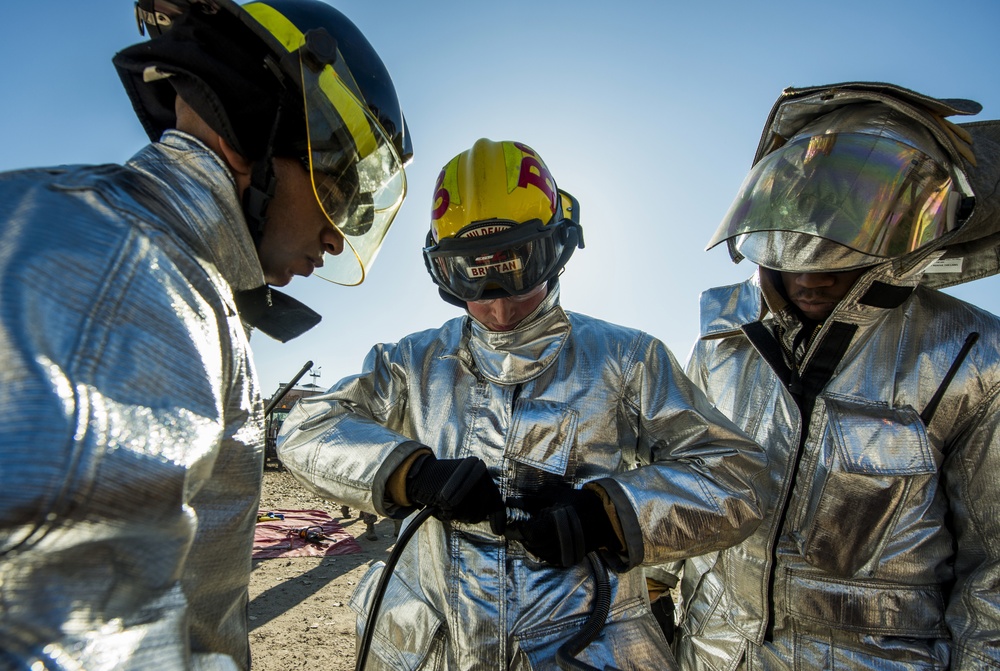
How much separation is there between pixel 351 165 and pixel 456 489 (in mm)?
910

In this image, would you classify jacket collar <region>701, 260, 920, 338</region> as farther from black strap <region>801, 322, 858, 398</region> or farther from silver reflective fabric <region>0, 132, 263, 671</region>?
silver reflective fabric <region>0, 132, 263, 671</region>

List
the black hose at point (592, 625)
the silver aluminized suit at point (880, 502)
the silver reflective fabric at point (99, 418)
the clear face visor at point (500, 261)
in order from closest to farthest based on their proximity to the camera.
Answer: the silver reflective fabric at point (99, 418) < the black hose at point (592, 625) < the silver aluminized suit at point (880, 502) < the clear face visor at point (500, 261)

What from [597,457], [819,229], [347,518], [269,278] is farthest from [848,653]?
[347,518]

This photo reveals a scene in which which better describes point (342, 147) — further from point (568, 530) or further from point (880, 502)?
point (880, 502)

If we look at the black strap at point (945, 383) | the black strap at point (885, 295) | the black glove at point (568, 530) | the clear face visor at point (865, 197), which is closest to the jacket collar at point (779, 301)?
the black strap at point (885, 295)

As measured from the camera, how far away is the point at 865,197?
223 centimetres

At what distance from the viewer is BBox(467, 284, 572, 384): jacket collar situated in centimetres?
211

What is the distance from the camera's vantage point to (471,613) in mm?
1840

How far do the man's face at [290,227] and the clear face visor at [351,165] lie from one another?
32 mm

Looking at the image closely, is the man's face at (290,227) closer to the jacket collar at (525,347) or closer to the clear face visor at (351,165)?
the clear face visor at (351,165)

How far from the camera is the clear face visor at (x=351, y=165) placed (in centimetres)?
142

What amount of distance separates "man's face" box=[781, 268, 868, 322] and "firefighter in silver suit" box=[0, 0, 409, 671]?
1927 millimetres

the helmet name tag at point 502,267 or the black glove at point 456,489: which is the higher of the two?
the helmet name tag at point 502,267

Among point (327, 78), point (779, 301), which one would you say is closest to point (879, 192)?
point (779, 301)
